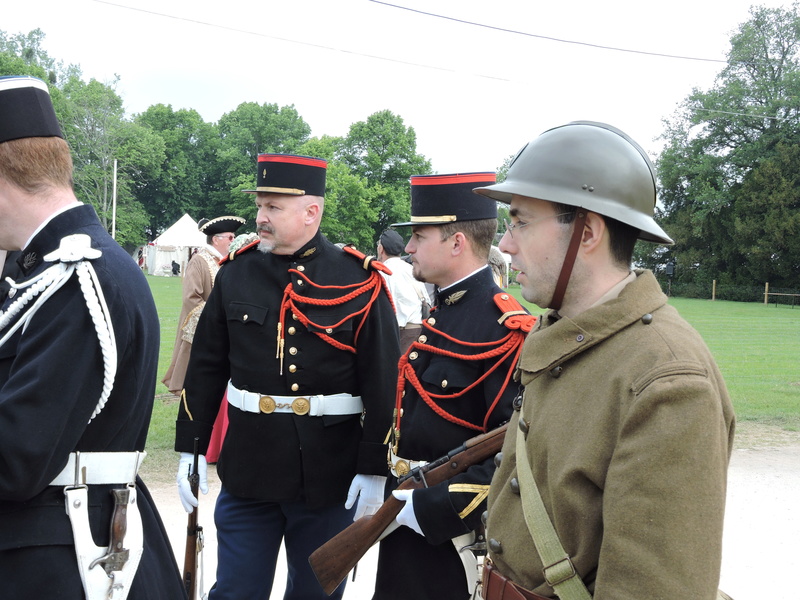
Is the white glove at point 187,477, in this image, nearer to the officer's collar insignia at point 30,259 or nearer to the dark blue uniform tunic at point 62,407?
the dark blue uniform tunic at point 62,407

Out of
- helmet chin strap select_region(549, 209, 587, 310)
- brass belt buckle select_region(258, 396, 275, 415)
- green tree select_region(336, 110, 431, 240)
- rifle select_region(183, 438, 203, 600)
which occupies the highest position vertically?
green tree select_region(336, 110, 431, 240)

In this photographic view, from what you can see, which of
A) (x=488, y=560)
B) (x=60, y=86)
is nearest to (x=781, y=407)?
(x=488, y=560)

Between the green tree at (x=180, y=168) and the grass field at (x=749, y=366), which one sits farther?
the green tree at (x=180, y=168)

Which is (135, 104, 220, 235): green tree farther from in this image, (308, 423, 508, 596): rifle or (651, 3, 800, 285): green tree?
(308, 423, 508, 596): rifle

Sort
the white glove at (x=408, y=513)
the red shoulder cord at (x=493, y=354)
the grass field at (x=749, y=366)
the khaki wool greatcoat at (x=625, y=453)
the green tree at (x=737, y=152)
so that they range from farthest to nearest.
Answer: the green tree at (x=737, y=152)
the grass field at (x=749, y=366)
the red shoulder cord at (x=493, y=354)
the white glove at (x=408, y=513)
the khaki wool greatcoat at (x=625, y=453)

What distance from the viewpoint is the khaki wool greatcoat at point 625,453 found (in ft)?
5.12

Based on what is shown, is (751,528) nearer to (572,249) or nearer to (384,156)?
(572,249)

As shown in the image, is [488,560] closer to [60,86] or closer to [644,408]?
[644,408]

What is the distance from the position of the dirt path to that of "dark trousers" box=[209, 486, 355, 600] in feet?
3.20

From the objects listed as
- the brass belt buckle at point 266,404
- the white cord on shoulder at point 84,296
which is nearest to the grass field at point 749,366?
the brass belt buckle at point 266,404

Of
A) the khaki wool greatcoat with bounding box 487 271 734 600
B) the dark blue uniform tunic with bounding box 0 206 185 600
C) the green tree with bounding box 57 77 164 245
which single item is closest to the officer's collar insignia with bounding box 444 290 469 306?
the khaki wool greatcoat with bounding box 487 271 734 600

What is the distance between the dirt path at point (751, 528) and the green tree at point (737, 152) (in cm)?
4088

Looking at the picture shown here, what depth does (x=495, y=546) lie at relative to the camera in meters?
2.02

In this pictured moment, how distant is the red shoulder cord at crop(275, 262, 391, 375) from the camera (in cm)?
368
